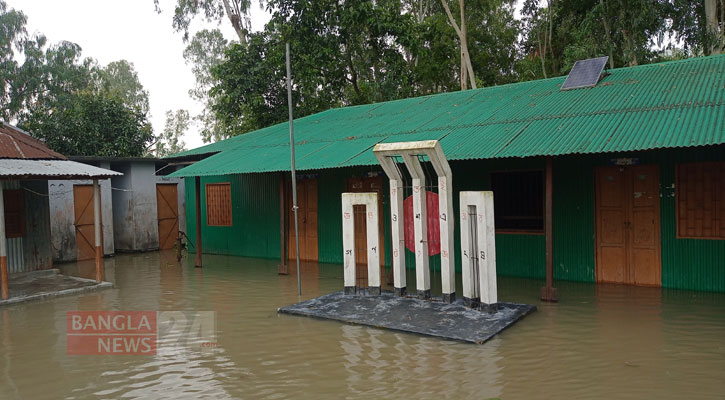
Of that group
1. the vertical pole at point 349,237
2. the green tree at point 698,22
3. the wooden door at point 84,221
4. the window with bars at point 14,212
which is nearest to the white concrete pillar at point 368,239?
the vertical pole at point 349,237

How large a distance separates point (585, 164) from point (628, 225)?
48.5 inches

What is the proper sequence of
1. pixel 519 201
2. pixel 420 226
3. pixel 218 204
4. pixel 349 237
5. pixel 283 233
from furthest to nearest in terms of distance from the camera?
pixel 218 204 < pixel 283 233 < pixel 519 201 < pixel 349 237 < pixel 420 226

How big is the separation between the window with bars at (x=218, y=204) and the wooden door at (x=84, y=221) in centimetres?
325

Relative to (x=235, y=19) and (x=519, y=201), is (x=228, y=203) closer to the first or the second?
(x=519, y=201)

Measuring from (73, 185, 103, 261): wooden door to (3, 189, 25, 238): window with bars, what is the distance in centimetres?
305

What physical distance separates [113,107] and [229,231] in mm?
10098

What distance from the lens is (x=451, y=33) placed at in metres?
23.3

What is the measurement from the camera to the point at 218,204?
611 inches

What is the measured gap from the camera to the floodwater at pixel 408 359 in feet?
16.7

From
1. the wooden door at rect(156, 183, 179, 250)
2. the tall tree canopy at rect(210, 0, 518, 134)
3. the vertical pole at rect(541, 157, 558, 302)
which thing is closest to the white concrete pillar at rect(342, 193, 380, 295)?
the vertical pole at rect(541, 157, 558, 302)

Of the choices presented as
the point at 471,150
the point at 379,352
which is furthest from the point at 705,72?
the point at 379,352

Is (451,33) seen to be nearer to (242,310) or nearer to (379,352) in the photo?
(242,310)

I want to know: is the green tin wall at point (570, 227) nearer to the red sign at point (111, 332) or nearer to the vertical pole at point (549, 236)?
the vertical pole at point (549, 236)

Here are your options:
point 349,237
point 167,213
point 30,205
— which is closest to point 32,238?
point 30,205
